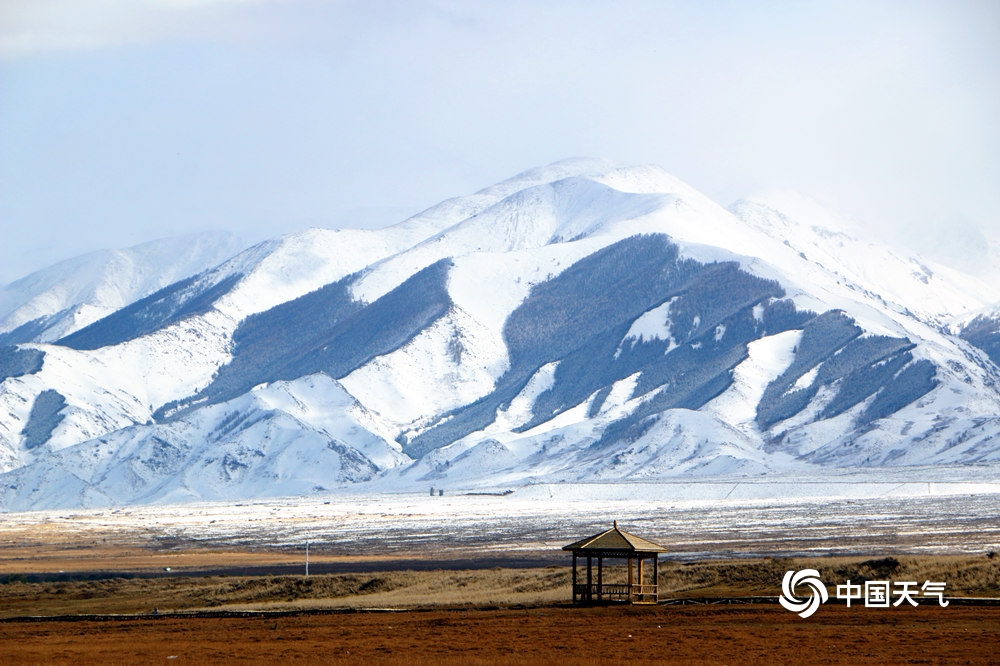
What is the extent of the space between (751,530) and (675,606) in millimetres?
69919

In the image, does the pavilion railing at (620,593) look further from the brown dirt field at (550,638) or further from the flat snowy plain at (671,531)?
the flat snowy plain at (671,531)

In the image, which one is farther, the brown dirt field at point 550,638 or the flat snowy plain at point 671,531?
the flat snowy plain at point 671,531

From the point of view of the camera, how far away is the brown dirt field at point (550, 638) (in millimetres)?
50469

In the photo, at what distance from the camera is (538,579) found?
8112cm

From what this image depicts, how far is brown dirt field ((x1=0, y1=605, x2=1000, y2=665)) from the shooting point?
166 feet

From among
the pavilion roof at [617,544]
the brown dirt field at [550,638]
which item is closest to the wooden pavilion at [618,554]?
the pavilion roof at [617,544]

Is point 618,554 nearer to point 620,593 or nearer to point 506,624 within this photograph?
point 620,593

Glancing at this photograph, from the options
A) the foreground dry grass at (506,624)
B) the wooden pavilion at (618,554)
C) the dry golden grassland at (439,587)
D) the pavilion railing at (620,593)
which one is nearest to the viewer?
the foreground dry grass at (506,624)

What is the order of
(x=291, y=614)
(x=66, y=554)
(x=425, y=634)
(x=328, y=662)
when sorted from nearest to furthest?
(x=328, y=662), (x=425, y=634), (x=291, y=614), (x=66, y=554)

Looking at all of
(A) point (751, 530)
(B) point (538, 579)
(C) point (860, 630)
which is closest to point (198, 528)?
(A) point (751, 530)

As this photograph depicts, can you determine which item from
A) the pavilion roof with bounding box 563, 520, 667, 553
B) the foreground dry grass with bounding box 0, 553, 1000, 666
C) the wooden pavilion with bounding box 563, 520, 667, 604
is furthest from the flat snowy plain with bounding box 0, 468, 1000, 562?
the pavilion roof with bounding box 563, 520, 667, 553

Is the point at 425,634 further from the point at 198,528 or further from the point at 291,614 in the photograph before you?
the point at 198,528

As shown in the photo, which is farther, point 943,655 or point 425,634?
point 425,634

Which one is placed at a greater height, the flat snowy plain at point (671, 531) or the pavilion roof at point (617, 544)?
the pavilion roof at point (617, 544)
